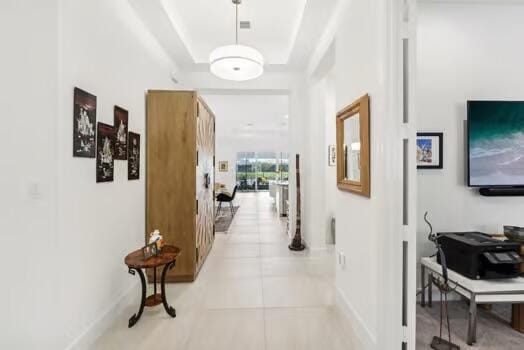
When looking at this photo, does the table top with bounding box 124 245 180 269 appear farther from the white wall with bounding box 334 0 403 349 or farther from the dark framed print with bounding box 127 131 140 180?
the white wall with bounding box 334 0 403 349

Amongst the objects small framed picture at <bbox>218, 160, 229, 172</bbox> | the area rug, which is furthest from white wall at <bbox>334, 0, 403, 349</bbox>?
small framed picture at <bbox>218, 160, 229, 172</bbox>

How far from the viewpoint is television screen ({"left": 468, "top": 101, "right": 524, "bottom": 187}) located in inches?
106

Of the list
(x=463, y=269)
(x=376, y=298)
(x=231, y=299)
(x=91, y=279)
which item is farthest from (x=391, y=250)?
(x=91, y=279)

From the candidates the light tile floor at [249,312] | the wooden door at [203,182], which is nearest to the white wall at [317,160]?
the light tile floor at [249,312]

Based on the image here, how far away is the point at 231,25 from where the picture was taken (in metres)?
3.67

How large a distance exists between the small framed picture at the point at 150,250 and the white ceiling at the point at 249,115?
15.6 feet

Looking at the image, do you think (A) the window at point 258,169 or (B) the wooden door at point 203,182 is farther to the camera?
(A) the window at point 258,169

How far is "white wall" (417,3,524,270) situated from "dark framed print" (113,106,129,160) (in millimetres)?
3139

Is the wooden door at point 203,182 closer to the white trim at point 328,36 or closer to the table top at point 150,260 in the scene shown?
the table top at point 150,260

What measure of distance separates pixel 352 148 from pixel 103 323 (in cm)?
269

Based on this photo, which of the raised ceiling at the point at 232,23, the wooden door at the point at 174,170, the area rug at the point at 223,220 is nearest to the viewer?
the raised ceiling at the point at 232,23

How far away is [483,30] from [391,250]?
2819 millimetres

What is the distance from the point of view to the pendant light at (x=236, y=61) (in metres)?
2.88

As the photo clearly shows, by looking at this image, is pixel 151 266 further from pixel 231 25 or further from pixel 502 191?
pixel 502 191
